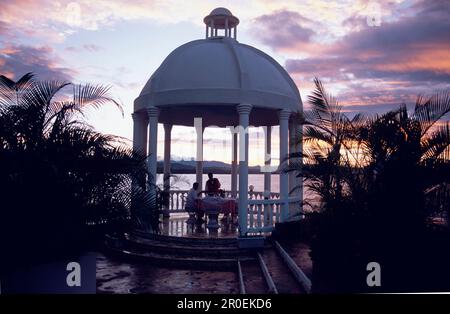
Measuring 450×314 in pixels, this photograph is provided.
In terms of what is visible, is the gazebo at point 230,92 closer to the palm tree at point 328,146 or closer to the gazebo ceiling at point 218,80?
the gazebo ceiling at point 218,80

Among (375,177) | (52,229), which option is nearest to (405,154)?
(375,177)

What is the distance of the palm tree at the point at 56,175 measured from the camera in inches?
223

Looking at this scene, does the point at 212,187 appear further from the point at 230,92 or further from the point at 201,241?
the point at 230,92

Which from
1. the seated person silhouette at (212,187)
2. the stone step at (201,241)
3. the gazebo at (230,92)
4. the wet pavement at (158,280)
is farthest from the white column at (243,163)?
the seated person silhouette at (212,187)

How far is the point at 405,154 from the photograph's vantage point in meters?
5.84

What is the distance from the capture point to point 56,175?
5676 millimetres

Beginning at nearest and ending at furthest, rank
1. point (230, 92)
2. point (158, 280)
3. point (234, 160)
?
point (158, 280), point (230, 92), point (234, 160)

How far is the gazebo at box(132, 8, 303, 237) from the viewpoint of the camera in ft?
35.4

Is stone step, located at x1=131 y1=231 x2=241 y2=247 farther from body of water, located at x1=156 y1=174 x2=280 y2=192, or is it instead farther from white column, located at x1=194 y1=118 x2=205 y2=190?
→ white column, located at x1=194 y1=118 x2=205 y2=190

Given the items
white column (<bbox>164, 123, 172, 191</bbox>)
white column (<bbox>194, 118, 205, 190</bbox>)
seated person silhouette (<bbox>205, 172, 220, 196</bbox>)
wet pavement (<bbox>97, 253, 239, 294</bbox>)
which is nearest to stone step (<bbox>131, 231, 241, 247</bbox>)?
wet pavement (<bbox>97, 253, 239, 294</bbox>)

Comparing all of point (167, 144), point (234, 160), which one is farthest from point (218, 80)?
point (234, 160)

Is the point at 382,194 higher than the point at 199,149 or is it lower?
lower

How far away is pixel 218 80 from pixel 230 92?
535mm
